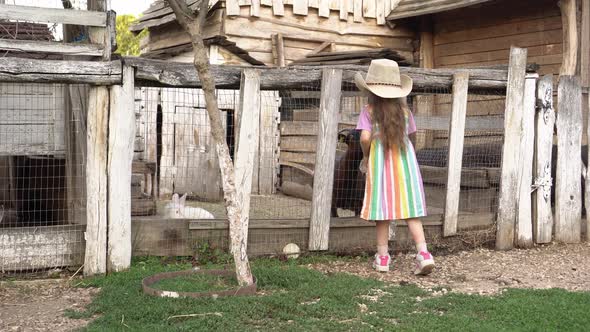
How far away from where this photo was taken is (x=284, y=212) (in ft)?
31.9

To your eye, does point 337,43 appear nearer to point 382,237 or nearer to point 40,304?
point 382,237

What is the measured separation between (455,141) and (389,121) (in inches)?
55.7

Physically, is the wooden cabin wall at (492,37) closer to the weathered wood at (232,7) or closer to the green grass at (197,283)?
the weathered wood at (232,7)

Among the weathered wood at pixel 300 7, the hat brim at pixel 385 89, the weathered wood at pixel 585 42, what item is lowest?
the hat brim at pixel 385 89

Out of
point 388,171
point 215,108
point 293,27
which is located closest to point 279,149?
point 293,27

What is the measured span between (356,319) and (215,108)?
1.88 metres

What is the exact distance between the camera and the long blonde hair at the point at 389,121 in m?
6.12

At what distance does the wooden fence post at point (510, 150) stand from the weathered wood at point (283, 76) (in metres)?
0.14

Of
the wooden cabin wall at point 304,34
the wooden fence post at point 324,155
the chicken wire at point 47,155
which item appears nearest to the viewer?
the chicken wire at point 47,155

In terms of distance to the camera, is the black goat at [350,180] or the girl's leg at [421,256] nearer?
the girl's leg at [421,256]

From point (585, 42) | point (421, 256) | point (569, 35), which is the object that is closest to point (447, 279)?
point (421, 256)

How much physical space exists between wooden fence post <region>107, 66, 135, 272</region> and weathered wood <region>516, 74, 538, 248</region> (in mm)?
4094

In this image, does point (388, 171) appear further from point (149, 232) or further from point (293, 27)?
point (293, 27)

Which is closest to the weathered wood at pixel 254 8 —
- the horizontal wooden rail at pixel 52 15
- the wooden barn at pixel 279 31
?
the wooden barn at pixel 279 31
